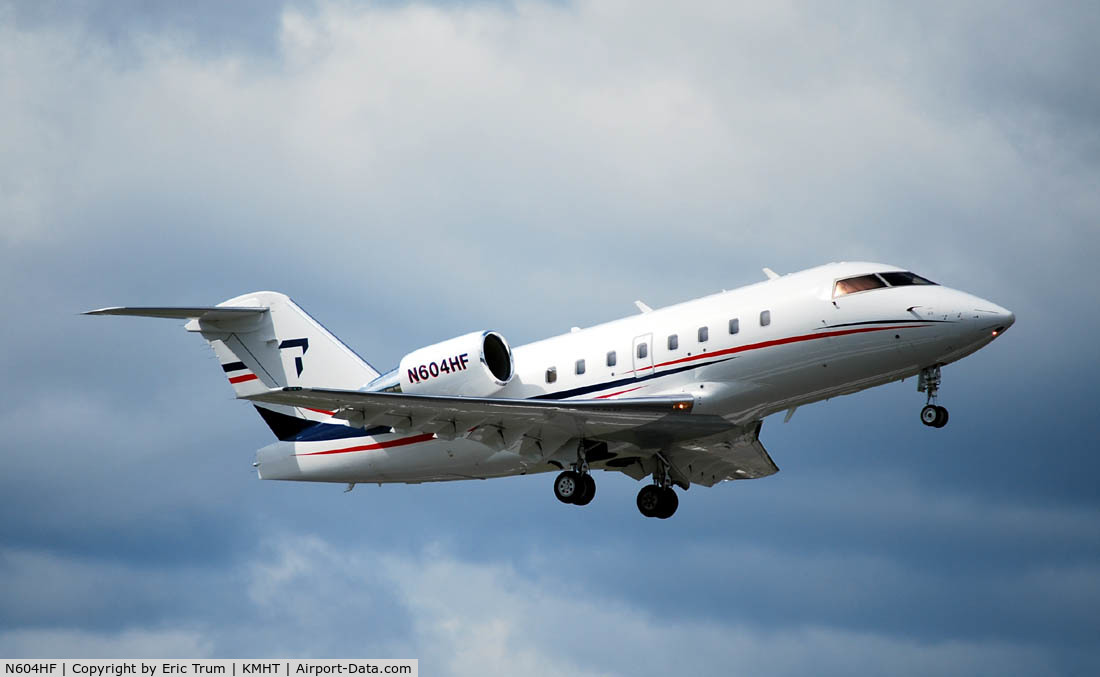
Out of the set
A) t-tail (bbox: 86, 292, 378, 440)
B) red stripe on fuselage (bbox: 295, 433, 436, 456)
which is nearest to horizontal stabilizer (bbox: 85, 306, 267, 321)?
t-tail (bbox: 86, 292, 378, 440)

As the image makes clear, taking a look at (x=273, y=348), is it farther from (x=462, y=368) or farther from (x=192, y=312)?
(x=462, y=368)

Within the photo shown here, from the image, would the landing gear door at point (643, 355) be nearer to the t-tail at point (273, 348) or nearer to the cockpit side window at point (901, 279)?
the cockpit side window at point (901, 279)

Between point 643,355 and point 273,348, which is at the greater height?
point 273,348

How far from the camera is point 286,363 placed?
31453 millimetres

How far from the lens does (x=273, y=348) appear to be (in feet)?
103

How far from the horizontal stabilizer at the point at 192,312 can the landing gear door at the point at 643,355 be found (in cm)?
911

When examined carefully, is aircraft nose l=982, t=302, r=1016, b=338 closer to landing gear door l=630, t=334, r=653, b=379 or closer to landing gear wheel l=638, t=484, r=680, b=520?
landing gear door l=630, t=334, r=653, b=379

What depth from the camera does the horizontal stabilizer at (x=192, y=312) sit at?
91.2 ft

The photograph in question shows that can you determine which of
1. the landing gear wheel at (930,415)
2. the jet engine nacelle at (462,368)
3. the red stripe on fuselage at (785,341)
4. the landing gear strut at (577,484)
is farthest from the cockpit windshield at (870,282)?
the jet engine nacelle at (462,368)

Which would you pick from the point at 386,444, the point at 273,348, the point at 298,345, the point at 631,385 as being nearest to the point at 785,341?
the point at 631,385

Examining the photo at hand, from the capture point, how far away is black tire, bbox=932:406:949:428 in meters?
25.0

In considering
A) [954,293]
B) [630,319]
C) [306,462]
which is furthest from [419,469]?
[954,293]

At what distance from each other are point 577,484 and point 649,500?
9.38 feet

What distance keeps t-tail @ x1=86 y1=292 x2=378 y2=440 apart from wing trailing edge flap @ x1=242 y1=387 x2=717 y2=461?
168 inches
